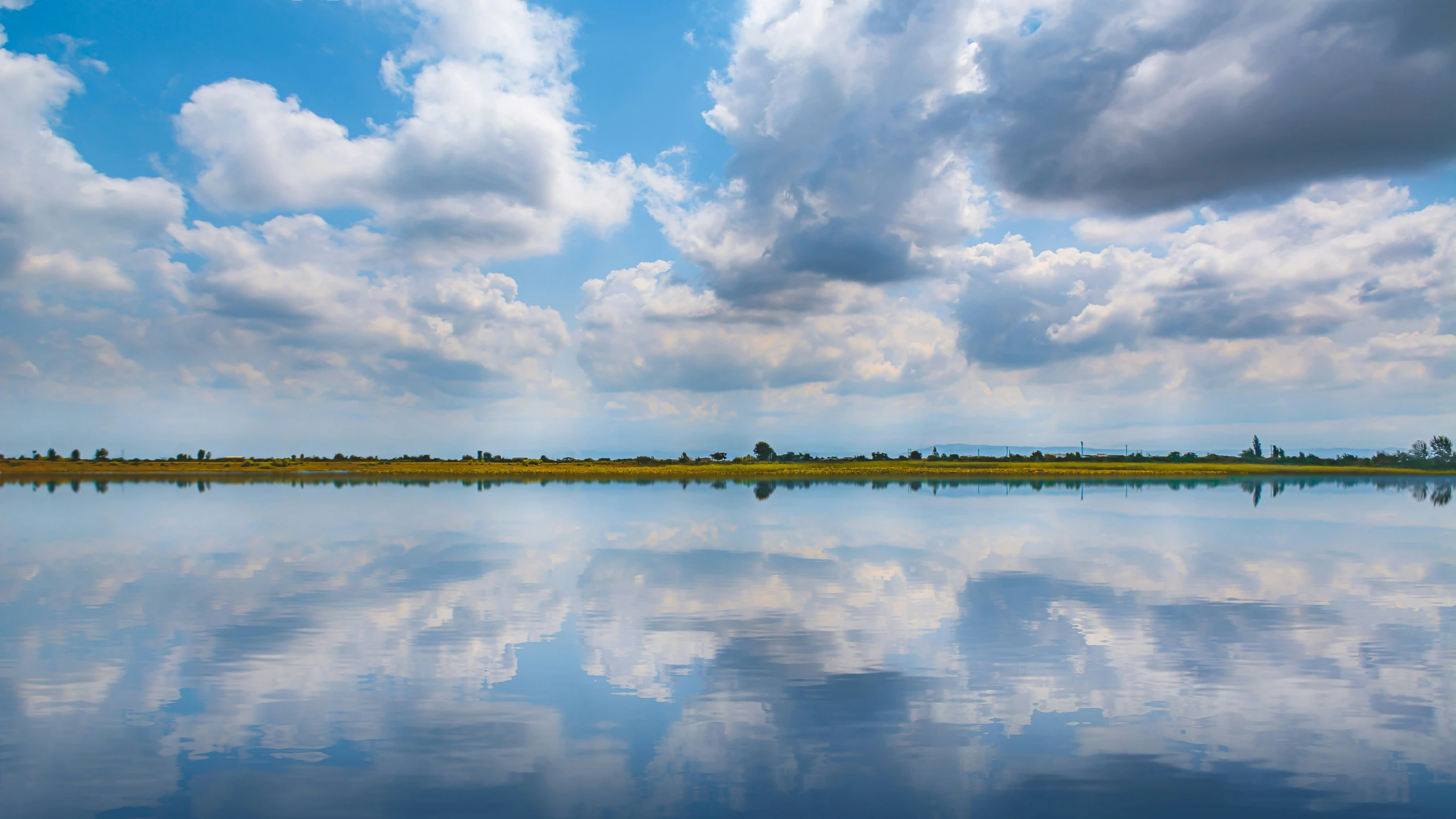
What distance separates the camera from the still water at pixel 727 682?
37.7 feet

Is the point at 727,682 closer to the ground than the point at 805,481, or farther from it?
closer to the ground

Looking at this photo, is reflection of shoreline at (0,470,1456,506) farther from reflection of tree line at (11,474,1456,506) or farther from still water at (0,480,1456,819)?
still water at (0,480,1456,819)

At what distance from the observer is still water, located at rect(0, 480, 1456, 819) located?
37.7ft

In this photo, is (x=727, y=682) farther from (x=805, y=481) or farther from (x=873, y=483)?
(x=805, y=481)

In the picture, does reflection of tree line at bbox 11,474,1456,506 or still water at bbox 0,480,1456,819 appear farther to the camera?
reflection of tree line at bbox 11,474,1456,506

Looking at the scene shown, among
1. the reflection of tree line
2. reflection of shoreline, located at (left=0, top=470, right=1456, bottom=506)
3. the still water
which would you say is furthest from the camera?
reflection of shoreline, located at (left=0, top=470, right=1456, bottom=506)

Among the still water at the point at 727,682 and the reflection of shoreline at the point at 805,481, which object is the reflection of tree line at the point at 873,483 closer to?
the reflection of shoreline at the point at 805,481

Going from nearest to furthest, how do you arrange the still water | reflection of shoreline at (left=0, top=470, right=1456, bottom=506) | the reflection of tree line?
1. the still water
2. the reflection of tree line
3. reflection of shoreline at (left=0, top=470, right=1456, bottom=506)

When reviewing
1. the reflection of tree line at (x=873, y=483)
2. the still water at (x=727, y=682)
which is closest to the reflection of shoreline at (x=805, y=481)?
the reflection of tree line at (x=873, y=483)

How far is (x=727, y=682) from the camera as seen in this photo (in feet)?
54.6

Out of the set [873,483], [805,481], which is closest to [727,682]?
[873,483]

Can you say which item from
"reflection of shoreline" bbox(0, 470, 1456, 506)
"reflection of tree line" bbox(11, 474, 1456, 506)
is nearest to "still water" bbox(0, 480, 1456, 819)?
"reflection of shoreline" bbox(0, 470, 1456, 506)

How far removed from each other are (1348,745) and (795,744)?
983 cm

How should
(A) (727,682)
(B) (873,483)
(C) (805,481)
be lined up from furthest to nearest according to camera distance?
(C) (805,481), (B) (873,483), (A) (727,682)
